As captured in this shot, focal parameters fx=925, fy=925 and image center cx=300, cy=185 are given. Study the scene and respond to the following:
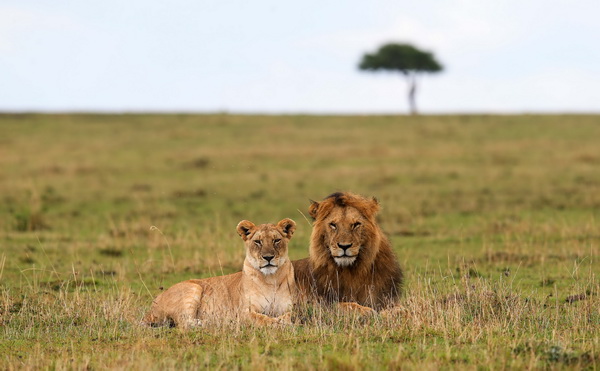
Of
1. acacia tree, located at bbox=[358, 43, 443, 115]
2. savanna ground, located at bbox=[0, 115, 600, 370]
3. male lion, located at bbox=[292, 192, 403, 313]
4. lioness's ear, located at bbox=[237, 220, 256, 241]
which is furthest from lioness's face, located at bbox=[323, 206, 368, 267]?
acacia tree, located at bbox=[358, 43, 443, 115]

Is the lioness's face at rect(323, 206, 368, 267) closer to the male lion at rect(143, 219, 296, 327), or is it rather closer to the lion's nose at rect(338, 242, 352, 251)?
the lion's nose at rect(338, 242, 352, 251)

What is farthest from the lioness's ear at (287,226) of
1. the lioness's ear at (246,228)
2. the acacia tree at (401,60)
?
the acacia tree at (401,60)

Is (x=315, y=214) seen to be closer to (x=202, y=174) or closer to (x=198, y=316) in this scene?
(x=198, y=316)

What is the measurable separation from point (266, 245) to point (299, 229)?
31.6 feet

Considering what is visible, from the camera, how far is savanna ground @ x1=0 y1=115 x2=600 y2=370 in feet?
24.8

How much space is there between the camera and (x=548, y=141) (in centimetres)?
3616

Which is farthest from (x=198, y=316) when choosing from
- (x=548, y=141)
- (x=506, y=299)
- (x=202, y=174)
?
(x=548, y=141)

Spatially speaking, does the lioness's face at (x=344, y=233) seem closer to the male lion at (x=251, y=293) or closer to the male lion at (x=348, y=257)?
the male lion at (x=348, y=257)

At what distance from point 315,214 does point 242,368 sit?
2.70 meters

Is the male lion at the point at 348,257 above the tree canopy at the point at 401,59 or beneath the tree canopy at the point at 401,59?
beneath

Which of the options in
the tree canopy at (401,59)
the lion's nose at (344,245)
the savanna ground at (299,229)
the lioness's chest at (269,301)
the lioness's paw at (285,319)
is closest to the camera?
the savanna ground at (299,229)

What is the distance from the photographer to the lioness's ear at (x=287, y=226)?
348 inches

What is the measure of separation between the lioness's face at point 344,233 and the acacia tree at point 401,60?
53.3m

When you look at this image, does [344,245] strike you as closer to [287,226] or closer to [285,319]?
[287,226]
